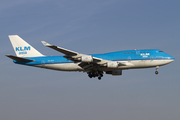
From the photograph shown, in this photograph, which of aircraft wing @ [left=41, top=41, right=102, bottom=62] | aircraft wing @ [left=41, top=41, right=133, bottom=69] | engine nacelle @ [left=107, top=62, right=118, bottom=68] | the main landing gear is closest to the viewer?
aircraft wing @ [left=41, top=41, right=102, bottom=62]

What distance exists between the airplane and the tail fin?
42.5 inches

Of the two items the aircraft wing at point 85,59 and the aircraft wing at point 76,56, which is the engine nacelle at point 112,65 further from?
the aircraft wing at point 76,56

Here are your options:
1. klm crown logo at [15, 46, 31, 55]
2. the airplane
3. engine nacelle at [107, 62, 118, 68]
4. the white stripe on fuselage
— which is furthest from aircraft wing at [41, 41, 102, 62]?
klm crown logo at [15, 46, 31, 55]

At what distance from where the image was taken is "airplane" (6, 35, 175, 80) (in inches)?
1809

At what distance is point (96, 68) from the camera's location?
49156 millimetres

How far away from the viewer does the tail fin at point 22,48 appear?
5317cm

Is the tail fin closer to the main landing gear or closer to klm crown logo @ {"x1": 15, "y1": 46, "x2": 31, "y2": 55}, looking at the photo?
klm crown logo @ {"x1": 15, "y1": 46, "x2": 31, "y2": 55}

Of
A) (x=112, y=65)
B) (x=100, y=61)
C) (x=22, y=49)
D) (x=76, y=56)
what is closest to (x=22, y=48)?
(x=22, y=49)

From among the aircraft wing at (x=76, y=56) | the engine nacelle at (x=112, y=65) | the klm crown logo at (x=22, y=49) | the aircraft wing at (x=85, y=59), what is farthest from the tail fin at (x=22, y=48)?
the engine nacelle at (x=112, y=65)

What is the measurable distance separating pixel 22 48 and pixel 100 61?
17.7 meters

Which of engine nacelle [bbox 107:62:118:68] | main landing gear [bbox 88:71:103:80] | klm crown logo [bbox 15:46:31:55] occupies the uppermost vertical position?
klm crown logo [bbox 15:46:31:55]

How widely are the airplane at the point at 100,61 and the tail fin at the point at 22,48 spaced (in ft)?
3.54

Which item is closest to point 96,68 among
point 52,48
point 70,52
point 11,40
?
point 70,52

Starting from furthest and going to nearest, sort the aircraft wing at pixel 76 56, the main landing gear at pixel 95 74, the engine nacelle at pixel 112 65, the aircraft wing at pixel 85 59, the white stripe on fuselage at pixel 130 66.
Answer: the main landing gear at pixel 95 74
the white stripe on fuselage at pixel 130 66
the engine nacelle at pixel 112 65
the aircraft wing at pixel 85 59
the aircraft wing at pixel 76 56
